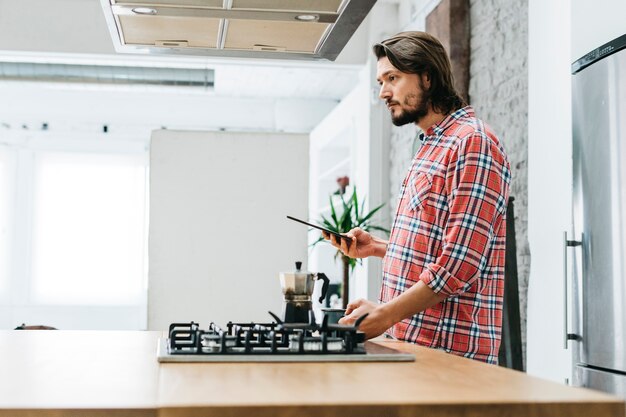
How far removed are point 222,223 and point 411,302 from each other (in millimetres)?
4680

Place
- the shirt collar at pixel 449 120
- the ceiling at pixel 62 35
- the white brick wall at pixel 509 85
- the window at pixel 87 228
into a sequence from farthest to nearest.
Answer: the window at pixel 87 228 → the ceiling at pixel 62 35 → the white brick wall at pixel 509 85 → the shirt collar at pixel 449 120

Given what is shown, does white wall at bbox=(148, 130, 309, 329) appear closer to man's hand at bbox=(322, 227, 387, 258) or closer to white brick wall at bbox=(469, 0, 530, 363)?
white brick wall at bbox=(469, 0, 530, 363)

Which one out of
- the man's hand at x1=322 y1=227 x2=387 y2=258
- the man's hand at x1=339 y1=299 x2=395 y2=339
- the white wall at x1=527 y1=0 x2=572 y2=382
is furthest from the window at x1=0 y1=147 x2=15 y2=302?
the man's hand at x1=339 y1=299 x2=395 y2=339

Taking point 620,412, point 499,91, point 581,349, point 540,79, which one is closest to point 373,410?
point 620,412

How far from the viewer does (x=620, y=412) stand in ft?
3.71

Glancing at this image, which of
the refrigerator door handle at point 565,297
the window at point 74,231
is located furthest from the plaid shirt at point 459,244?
the window at point 74,231

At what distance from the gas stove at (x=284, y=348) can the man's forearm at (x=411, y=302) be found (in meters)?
0.17

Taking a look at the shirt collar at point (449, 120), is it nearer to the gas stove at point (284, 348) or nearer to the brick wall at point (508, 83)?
the gas stove at point (284, 348)

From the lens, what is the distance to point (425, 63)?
224cm

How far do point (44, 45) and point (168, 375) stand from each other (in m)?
5.50

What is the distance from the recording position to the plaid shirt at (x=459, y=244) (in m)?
1.93

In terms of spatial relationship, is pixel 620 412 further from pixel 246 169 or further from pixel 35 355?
pixel 246 169

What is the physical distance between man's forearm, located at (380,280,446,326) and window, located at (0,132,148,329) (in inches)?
350

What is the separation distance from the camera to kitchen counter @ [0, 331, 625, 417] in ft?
3.49
